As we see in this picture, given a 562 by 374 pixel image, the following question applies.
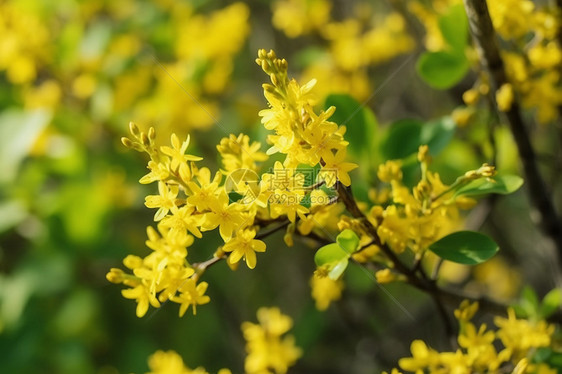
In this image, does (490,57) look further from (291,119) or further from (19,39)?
(19,39)

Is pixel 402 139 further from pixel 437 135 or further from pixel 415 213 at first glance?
pixel 415 213

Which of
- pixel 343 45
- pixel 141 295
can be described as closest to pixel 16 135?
pixel 343 45

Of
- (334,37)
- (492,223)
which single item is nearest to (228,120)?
(334,37)

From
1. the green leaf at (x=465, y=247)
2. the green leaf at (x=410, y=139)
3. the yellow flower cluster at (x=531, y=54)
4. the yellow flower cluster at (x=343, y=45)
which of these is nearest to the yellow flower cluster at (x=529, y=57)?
the yellow flower cluster at (x=531, y=54)

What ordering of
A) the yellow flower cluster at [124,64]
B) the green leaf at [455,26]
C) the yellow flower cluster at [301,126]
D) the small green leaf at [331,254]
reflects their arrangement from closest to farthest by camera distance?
the yellow flower cluster at [301,126] < the small green leaf at [331,254] < the green leaf at [455,26] < the yellow flower cluster at [124,64]

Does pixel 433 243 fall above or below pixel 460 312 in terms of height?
above

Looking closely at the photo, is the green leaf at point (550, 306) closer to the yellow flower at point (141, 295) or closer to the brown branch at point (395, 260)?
the brown branch at point (395, 260)
